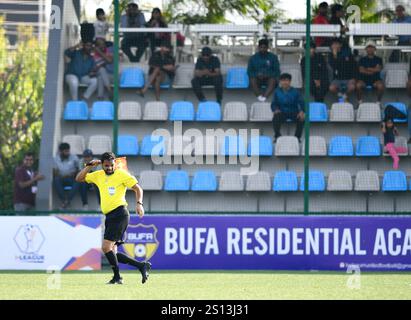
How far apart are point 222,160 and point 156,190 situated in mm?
1266

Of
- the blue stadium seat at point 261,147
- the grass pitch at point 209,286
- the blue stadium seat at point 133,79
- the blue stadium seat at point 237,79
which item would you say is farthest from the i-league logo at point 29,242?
the blue stadium seat at point 237,79

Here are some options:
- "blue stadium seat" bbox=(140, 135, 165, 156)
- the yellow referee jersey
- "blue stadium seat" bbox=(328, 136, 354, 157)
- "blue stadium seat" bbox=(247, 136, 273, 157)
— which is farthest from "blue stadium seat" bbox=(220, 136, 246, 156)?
the yellow referee jersey

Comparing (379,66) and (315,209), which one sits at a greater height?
(379,66)

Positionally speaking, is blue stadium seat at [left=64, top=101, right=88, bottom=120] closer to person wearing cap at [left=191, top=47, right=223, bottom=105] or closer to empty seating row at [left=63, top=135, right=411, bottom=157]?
empty seating row at [left=63, top=135, right=411, bottom=157]

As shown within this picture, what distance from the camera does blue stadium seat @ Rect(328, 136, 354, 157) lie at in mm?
20203

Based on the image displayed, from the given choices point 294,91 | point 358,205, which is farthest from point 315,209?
point 294,91

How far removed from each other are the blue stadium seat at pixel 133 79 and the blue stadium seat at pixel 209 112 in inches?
54.2

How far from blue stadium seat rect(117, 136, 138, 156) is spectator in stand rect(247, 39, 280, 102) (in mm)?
2523

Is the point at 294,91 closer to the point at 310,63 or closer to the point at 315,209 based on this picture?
the point at 310,63

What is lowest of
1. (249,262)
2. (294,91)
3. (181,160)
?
(249,262)

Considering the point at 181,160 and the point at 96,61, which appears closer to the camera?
the point at 181,160

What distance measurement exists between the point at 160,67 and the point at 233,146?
8.06ft

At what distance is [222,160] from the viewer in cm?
2005

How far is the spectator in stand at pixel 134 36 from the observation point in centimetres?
2147
